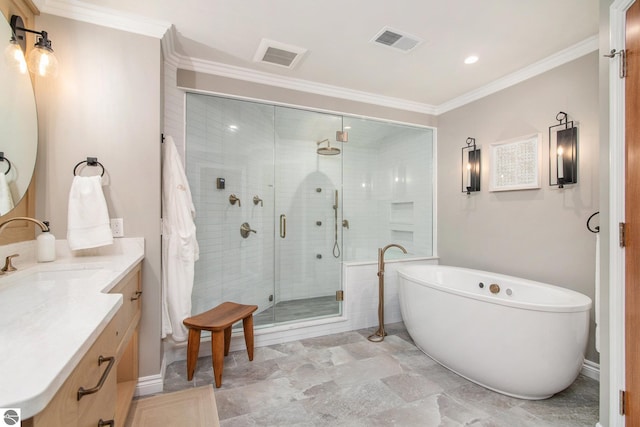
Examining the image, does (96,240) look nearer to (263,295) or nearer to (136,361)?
(136,361)

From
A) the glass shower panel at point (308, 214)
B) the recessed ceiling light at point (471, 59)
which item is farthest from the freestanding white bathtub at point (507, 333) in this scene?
the recessed ceiling light at point (471, 59)

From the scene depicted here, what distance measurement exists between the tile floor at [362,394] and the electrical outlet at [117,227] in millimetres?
1131

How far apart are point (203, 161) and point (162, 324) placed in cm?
139

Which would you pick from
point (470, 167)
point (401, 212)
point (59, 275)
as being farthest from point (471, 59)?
point (59, 275)

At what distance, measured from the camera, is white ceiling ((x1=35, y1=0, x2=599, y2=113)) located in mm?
1895

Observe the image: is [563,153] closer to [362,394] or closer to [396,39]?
[396,39]

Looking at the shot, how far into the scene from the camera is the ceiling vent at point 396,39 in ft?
7.11

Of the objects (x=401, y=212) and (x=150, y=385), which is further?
(x=401, y=212)

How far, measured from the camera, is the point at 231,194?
9.57 ft

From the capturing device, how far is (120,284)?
57.5 inches

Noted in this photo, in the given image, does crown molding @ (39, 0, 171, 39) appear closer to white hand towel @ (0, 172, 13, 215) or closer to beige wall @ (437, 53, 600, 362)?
white hand towel @ (0, 172, 13, 215)

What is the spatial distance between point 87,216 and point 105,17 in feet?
4.25

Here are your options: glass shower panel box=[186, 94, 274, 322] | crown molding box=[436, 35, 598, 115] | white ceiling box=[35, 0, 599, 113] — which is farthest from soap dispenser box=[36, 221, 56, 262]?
crown molding box=[436, 35, 598, 115]

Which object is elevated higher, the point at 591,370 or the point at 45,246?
the point at 45,246
